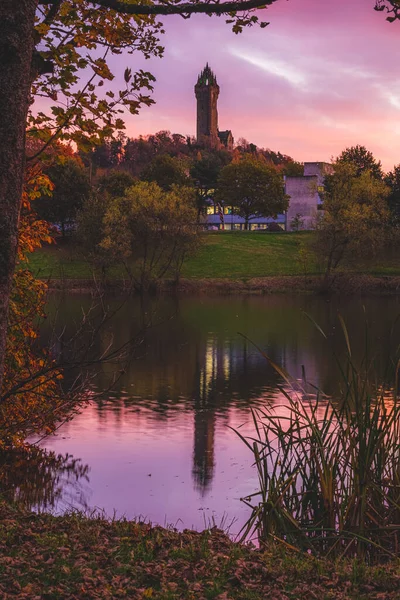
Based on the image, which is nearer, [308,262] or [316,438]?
[316,438]

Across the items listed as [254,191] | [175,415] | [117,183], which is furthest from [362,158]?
[175,415]

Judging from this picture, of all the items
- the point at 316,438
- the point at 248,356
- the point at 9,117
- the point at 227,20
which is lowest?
the point at 248,356

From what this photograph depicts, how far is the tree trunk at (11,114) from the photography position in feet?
22.6

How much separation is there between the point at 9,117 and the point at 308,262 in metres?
77.6

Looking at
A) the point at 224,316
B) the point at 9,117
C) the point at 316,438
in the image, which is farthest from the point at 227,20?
the point at 224,316

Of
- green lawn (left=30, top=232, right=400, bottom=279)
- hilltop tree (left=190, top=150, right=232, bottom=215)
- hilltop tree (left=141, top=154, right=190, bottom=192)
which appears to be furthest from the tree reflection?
hilltop tree (left=190, top=150, right=232, bottom=215)

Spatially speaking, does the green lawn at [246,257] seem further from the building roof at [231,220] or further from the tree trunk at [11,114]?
the tree trunk at [11,114]

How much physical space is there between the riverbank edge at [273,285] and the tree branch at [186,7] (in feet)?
229

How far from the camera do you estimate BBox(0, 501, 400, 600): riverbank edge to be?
707 centimetres

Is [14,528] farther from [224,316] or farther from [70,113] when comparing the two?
[224,316]

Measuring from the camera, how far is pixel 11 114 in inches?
272

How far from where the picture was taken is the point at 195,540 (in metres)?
9.51

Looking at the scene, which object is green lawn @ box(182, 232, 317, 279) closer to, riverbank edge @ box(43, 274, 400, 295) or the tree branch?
riverbank edge @ box(43, 274, 400, 295)

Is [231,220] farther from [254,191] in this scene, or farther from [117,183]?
[117,183]
